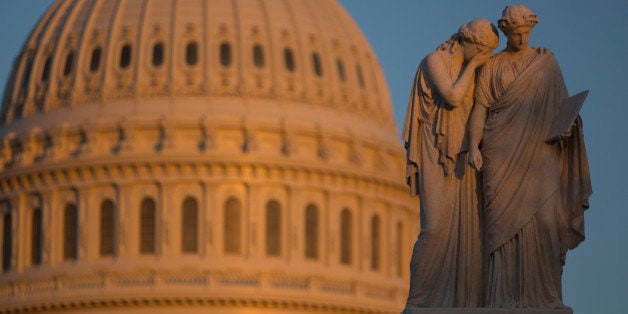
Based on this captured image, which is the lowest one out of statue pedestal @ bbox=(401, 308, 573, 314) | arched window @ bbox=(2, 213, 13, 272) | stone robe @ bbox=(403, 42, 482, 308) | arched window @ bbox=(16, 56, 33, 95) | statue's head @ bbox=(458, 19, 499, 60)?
statue pedestal @ bbox=(401, 308, 573, 314)

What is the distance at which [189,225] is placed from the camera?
3937 inches

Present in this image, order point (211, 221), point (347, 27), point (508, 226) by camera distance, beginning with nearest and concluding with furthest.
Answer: point (508, 226)
point (211, 221)
point (347, 27)

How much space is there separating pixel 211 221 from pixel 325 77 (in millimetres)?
10088

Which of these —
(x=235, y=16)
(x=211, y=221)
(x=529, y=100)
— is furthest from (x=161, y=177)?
(x=529, y=100)

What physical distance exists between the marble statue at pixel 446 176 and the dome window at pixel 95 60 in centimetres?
8804

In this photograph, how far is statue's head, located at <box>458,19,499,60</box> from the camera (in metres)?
16.2

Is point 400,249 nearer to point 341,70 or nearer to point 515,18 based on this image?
point 341,70

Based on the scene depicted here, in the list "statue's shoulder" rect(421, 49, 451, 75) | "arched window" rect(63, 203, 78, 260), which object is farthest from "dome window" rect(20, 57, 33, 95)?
"statue's shoulder" rect(421, 49, 451, 75)

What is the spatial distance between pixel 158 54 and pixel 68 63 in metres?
4.79

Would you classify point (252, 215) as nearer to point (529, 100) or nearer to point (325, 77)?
point (325, 77)

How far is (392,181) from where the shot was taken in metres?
104

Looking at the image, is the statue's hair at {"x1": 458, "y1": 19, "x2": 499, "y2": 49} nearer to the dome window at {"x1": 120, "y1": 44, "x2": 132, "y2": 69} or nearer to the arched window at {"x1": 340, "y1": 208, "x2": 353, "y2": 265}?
the arched window at {"x1": 340, "y1": 208, "x2": 353, "y2": 265}

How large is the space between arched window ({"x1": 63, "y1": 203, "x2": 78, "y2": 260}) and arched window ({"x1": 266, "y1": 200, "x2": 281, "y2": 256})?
28.9ft

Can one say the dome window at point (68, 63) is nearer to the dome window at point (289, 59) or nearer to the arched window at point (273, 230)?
the dome window at point (289, 59)
